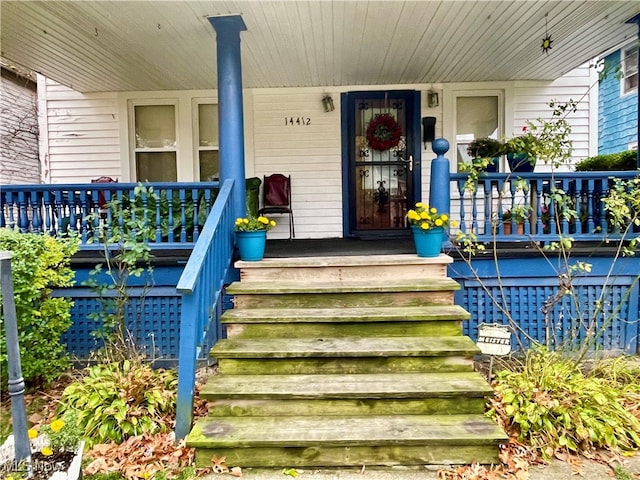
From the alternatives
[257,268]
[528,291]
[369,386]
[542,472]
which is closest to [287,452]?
[369,386]

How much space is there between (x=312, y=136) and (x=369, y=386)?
379cm

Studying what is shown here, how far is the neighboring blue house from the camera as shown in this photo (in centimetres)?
679

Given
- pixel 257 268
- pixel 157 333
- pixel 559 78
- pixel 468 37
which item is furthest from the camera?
→ pixel 559 78

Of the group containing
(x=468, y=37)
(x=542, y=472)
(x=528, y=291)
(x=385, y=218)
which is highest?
(x=468, y=37)

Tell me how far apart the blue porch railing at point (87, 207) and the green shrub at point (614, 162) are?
4114mm

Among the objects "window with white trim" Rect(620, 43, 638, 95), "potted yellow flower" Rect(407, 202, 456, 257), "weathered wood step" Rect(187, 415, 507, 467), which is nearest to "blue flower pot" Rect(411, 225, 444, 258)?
"potted yellow flower" Rect(407, 202, 456, 257)

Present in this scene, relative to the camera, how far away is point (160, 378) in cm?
276

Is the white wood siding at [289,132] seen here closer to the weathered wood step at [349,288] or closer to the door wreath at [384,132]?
the door wreath at [384,132]

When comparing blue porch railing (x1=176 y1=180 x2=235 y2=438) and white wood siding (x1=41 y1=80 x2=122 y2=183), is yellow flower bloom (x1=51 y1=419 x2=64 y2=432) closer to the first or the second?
blue porch railing (x1=176 y1=180 x2=235 y2=438)

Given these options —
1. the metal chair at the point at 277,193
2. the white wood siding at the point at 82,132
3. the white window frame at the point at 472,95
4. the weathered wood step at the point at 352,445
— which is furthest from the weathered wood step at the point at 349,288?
the white wood siding at the point at 82,132

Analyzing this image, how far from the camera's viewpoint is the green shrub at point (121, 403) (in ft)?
7.84

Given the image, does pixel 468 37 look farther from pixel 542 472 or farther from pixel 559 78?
pixel 542 472

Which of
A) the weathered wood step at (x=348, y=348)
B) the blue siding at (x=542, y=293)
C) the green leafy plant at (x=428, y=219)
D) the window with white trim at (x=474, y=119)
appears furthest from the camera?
the window with white trim at (x=474, y=119)

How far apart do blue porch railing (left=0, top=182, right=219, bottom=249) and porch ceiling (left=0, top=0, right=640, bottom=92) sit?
4.57ft
